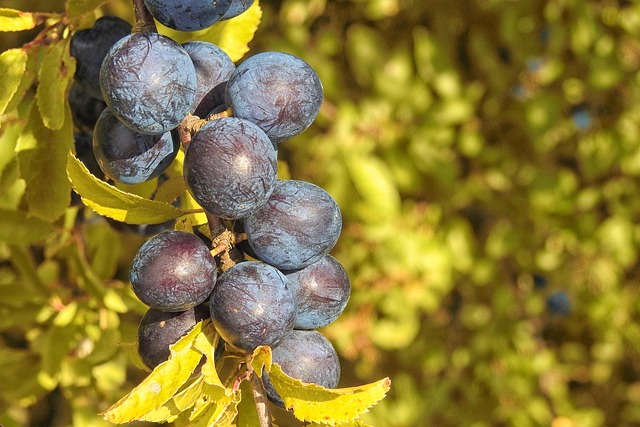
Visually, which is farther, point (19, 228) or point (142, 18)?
point (19, 228)

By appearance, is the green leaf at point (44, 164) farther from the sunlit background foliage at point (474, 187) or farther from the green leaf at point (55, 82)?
the sunlit background foliage at point (474, 187)

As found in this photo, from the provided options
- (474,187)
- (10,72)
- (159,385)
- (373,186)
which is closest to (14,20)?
(10,72)

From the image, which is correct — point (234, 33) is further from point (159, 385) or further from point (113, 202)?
point (159, 385)

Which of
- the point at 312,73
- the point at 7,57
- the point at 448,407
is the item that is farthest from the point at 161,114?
the point at 448,407

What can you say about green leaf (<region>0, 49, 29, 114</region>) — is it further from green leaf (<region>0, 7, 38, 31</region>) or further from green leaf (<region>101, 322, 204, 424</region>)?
A: green leaf (<region>101, 322, 204, 424</region>)

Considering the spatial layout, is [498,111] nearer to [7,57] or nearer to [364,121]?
[364,121]

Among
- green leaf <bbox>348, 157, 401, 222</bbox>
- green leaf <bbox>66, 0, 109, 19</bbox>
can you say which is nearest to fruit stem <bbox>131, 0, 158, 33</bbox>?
green leaf <bbox>66, 0, 109, 19</bbox>
